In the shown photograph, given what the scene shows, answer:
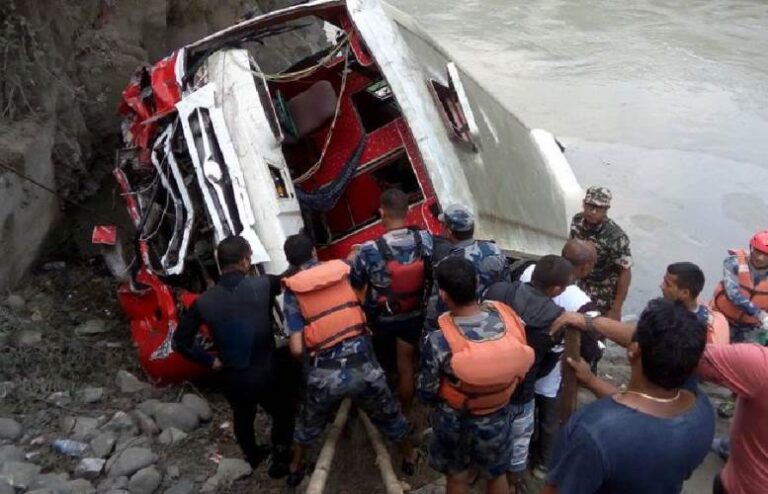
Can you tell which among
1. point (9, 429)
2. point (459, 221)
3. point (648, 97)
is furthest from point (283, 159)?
point (648, 97)

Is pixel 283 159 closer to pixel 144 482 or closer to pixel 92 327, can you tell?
pixel 92 327

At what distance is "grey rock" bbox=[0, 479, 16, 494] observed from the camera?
321 centimetres

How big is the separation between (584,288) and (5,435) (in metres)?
3.44

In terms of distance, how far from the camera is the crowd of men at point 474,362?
2141mm

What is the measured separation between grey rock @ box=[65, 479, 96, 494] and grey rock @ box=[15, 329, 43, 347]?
128 centimetres

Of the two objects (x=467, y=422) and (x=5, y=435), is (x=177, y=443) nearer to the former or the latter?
(x=5, y=435)

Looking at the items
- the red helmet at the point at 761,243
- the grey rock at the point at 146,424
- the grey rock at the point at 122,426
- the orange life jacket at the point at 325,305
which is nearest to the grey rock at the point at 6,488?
the grey rock at the point at 122,426

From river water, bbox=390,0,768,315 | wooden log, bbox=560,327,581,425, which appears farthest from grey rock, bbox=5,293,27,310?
river water, bbox=390,0,768,315

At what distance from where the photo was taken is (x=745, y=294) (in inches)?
181

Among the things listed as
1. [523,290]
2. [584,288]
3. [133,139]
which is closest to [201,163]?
[133,139]

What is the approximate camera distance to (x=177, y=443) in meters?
3.85

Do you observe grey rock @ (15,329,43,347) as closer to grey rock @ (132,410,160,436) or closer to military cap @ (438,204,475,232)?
grey rock @ (132,410,160,436)

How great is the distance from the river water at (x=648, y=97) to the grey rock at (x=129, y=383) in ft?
15.6

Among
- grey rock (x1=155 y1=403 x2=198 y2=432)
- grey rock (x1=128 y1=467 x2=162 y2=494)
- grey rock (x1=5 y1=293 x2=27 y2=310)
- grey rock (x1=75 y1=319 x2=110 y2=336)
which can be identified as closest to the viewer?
grey rock (x1=128 y1=467 x2=162 y2=494)
